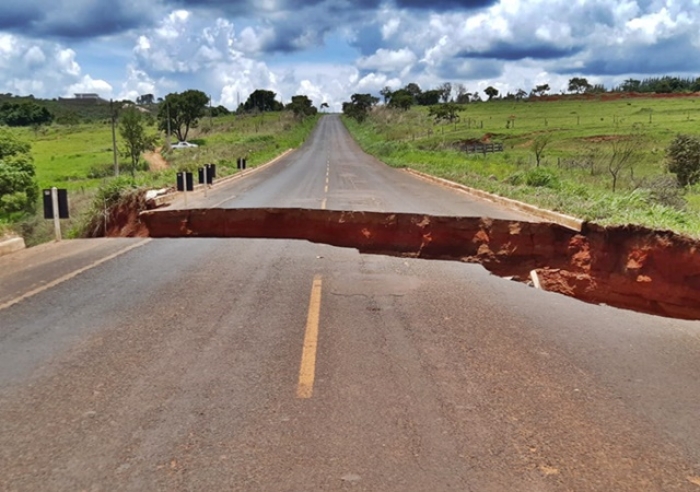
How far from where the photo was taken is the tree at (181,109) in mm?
85938

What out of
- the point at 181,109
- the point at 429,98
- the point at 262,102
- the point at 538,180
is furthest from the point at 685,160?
the point at 262,102

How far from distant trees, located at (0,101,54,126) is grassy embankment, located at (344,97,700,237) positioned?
65.1 m

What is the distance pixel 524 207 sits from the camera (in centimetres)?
1474

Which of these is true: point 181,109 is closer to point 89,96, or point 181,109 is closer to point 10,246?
point 89,96

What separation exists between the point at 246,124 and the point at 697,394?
364ft

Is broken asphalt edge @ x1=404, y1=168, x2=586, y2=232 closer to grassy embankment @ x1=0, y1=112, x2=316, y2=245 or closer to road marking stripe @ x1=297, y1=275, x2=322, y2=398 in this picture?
road marking stripe @ x1=297, y1=275, x2=322, y2=398

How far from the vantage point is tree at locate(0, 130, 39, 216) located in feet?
110

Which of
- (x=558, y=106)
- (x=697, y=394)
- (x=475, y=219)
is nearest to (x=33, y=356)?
(x=697, y=394)

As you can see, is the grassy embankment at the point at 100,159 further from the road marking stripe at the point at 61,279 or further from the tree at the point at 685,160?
the tree at the point at 685,160

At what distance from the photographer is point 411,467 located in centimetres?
334

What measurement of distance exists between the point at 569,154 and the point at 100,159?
43782 mm

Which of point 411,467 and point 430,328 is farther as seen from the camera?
point 430,328

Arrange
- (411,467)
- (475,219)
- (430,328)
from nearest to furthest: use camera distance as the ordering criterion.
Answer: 1. (411,467)
2. (430,328)
3. (475,219)

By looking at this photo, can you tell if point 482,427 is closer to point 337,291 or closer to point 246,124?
point 337,291
